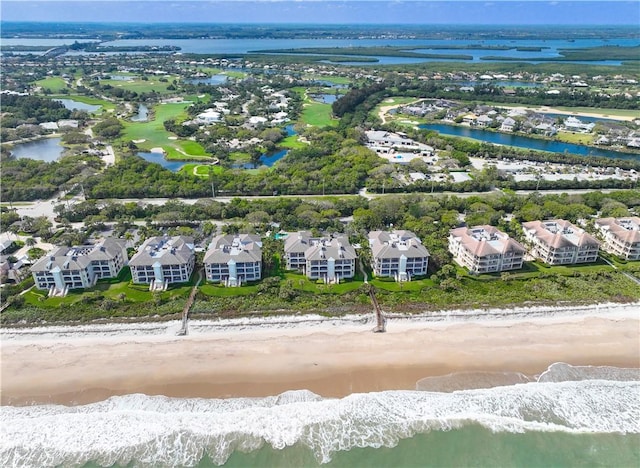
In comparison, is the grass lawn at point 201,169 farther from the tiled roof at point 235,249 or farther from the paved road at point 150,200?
the tiled roof at point 235,249

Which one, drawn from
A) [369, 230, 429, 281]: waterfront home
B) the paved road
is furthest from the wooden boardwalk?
the paved road

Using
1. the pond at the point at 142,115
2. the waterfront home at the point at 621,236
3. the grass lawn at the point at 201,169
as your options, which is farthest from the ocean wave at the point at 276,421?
the pond at the point at 142,115

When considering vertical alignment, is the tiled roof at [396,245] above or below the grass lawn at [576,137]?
above

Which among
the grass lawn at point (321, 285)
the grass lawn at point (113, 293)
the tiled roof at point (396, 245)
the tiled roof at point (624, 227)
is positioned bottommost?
the grass lawn at point (321, 285)

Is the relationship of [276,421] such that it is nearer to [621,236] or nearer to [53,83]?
[621,236]

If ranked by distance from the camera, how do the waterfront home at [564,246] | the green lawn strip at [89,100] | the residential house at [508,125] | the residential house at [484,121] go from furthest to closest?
the green lawn strip at [89,100] → the residential house at [484,121] → the residential house at [508,125] → the waterfront home at [564,246]

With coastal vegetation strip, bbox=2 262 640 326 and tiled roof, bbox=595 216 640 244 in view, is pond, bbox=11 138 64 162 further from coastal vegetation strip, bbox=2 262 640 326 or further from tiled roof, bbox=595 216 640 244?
tiled roof, bbox=595 216 640 244

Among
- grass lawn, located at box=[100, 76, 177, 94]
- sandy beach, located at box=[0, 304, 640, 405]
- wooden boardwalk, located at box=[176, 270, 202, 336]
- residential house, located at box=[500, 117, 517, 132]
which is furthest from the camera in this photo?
grass lawn, located at box=[100, 76, 177, 94]
